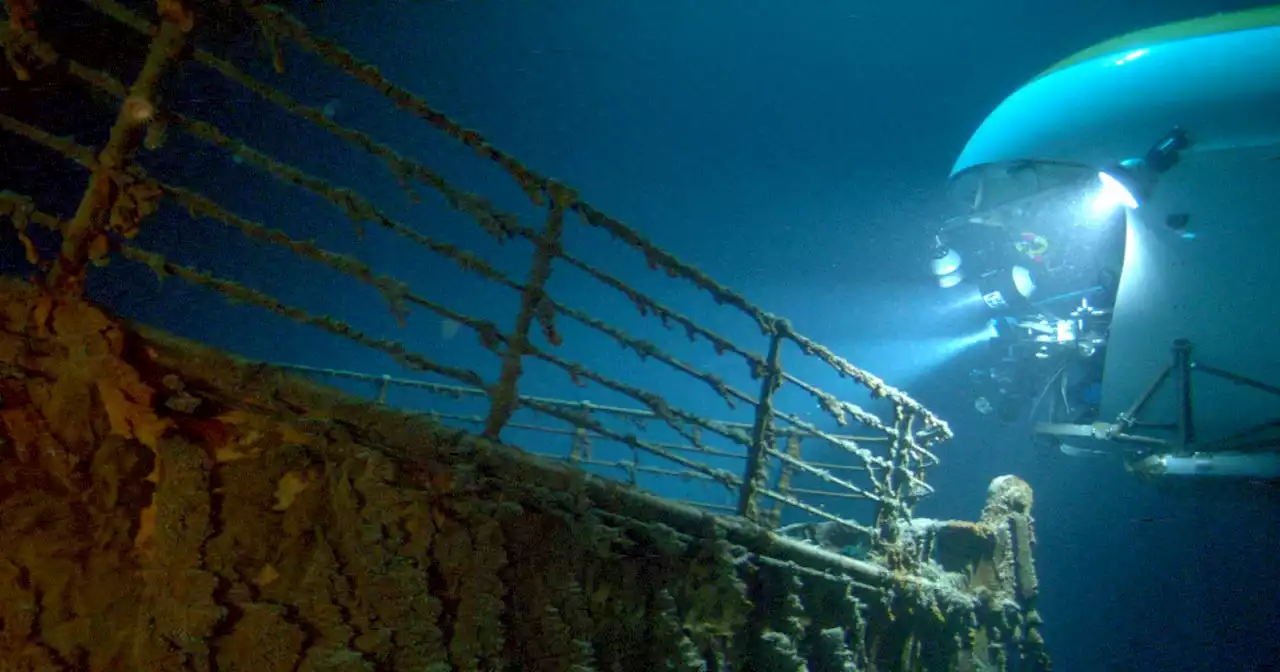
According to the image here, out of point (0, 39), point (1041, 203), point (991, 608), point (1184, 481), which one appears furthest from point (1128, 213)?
point (0, 39)

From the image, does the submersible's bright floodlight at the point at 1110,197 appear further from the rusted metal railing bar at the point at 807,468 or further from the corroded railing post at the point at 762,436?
the corroded railing post at the point at 762,436

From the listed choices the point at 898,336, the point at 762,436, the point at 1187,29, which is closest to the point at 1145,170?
the point at 1187,29

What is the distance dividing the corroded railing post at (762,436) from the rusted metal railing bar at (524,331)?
1625mm

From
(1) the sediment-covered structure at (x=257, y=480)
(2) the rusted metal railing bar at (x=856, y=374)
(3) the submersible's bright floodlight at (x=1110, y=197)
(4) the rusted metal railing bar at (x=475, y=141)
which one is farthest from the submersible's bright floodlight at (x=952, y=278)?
(1) the sediment-covered structure at (x=257, y=480)

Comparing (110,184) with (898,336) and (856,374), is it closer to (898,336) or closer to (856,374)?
(856,374)

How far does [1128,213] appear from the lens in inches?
329

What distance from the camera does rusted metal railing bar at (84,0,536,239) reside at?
200 cm

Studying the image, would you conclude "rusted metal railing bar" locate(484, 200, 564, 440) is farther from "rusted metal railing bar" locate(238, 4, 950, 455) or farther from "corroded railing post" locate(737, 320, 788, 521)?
"corroded railing post" locate(737, 320, 788, 521)

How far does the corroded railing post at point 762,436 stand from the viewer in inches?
150

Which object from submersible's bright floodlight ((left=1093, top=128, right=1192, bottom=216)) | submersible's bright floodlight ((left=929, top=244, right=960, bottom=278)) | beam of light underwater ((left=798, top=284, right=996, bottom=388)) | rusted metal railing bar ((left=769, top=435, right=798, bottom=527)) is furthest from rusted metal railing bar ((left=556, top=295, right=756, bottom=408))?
beam of light underwater ((left=798, top=284, right=996, bottom=388))

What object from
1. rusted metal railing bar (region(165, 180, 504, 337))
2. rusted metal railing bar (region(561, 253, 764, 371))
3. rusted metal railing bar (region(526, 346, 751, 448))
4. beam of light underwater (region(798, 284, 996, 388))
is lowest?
rusted metal railing bar (region(526, 346, 751, 448))

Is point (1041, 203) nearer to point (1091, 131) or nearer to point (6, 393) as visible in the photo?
point (1091, 131)

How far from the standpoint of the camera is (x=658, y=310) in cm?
332

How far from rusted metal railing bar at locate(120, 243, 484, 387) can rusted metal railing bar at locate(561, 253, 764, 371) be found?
73 cm
